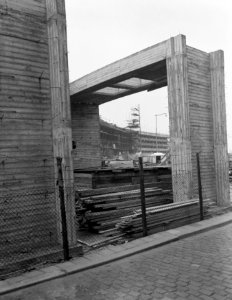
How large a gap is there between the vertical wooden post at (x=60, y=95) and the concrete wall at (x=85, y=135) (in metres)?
12.8

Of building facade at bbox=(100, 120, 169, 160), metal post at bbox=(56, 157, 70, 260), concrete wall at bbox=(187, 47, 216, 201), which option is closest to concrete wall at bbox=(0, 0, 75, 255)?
metal post at bbox=(56, 157, 70, 260)

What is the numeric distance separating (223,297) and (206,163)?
9.13 m

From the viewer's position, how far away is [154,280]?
5.87m

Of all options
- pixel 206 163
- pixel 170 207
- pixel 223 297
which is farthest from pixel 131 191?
pixel 223 297

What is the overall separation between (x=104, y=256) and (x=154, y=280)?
6.00ft

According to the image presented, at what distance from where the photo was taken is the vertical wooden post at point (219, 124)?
45.4 feet

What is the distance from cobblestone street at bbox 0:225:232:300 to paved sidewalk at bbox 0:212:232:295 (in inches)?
5.6

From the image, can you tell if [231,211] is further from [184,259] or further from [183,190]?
[184,259]

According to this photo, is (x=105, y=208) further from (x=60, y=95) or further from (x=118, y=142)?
(x=118, y=142)

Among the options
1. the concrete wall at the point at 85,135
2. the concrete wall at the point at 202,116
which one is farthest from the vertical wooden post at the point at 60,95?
the concrete wall at the point at 85,135

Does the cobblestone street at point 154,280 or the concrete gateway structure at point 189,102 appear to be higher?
the concrete gateway structure at point 189,102

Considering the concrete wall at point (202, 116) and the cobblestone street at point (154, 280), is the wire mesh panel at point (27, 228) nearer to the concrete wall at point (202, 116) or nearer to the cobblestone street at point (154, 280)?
the cobblestone street at point (154, 280)

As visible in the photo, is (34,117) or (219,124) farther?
(219,124)

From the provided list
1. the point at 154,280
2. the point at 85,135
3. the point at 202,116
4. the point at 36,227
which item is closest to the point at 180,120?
the point at 202,116
